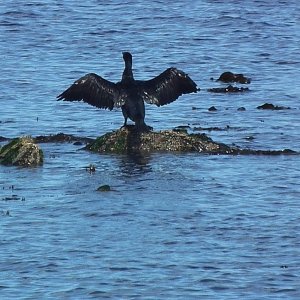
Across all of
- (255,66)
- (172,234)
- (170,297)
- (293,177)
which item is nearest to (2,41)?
(255,66)

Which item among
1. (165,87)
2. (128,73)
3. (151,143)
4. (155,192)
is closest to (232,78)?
(165,87)

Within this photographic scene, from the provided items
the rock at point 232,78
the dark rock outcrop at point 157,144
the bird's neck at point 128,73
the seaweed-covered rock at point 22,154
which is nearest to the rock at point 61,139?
the dark rock outcrop at point 157,144

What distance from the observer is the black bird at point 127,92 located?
19.5 meters

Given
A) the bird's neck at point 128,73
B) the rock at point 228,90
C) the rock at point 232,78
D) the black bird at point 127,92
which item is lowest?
the rock at point 228,90

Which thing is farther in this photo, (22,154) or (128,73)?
(128,73)

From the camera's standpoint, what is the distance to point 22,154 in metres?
18.0

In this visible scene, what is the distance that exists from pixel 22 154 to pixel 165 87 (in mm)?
3163

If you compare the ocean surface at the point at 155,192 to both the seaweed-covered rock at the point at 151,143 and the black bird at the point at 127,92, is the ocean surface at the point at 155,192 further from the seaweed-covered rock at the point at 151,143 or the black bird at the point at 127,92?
the black bird at the point at 127,92

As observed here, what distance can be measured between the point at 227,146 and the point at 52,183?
3227mm

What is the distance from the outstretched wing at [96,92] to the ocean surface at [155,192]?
0.75 meters

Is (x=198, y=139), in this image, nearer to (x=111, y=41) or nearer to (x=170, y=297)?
(x=170, y=297)

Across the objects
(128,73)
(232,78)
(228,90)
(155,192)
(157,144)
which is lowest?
(155,192)

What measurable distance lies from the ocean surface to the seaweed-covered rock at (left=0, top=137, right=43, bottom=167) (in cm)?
21

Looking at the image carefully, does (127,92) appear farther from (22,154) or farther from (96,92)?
(22,154)
